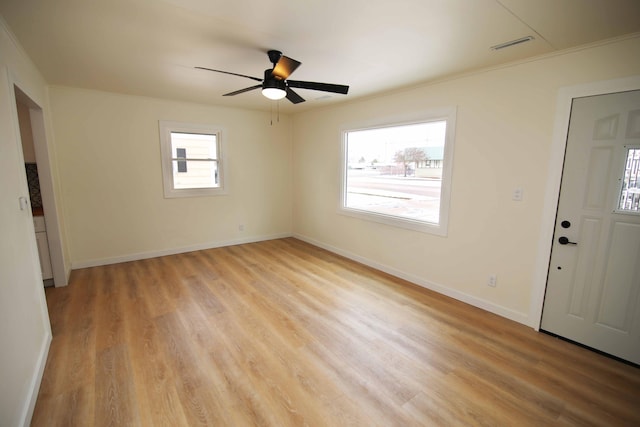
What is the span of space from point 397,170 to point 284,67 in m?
2.38

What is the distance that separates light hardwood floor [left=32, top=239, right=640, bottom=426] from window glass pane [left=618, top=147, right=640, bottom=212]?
1316mm

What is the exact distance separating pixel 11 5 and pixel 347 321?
3574 mm

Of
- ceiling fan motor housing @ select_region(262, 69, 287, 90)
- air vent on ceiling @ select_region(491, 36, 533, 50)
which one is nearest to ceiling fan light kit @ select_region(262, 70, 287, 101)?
ceiling fan motor housing @ select_region(262, 69, 287, 90)

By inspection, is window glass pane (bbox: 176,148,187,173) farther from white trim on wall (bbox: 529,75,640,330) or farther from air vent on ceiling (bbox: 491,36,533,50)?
white trim on wall (bbox: 529,75,640,330)

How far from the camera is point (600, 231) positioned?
243 centimetres

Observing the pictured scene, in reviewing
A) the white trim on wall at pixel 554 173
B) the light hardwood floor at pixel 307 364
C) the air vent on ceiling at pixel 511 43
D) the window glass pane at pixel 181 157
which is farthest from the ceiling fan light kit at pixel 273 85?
the window glass pane at pixel 181 157

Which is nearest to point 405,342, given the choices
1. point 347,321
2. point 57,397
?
point 347,321

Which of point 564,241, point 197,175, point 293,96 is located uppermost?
point 293,96

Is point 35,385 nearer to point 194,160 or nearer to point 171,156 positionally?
point 171,156

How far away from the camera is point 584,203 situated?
2498 mm

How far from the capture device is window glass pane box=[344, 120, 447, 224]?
3.66 meters

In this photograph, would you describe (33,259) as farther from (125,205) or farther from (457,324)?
(457,324)

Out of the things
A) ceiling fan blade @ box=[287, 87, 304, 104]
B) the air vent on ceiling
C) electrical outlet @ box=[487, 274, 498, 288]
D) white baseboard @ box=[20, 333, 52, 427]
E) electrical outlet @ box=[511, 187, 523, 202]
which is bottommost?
white baseboard @ box=[20, 333, 52, 427]

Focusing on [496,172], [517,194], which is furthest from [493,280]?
[496,172]
